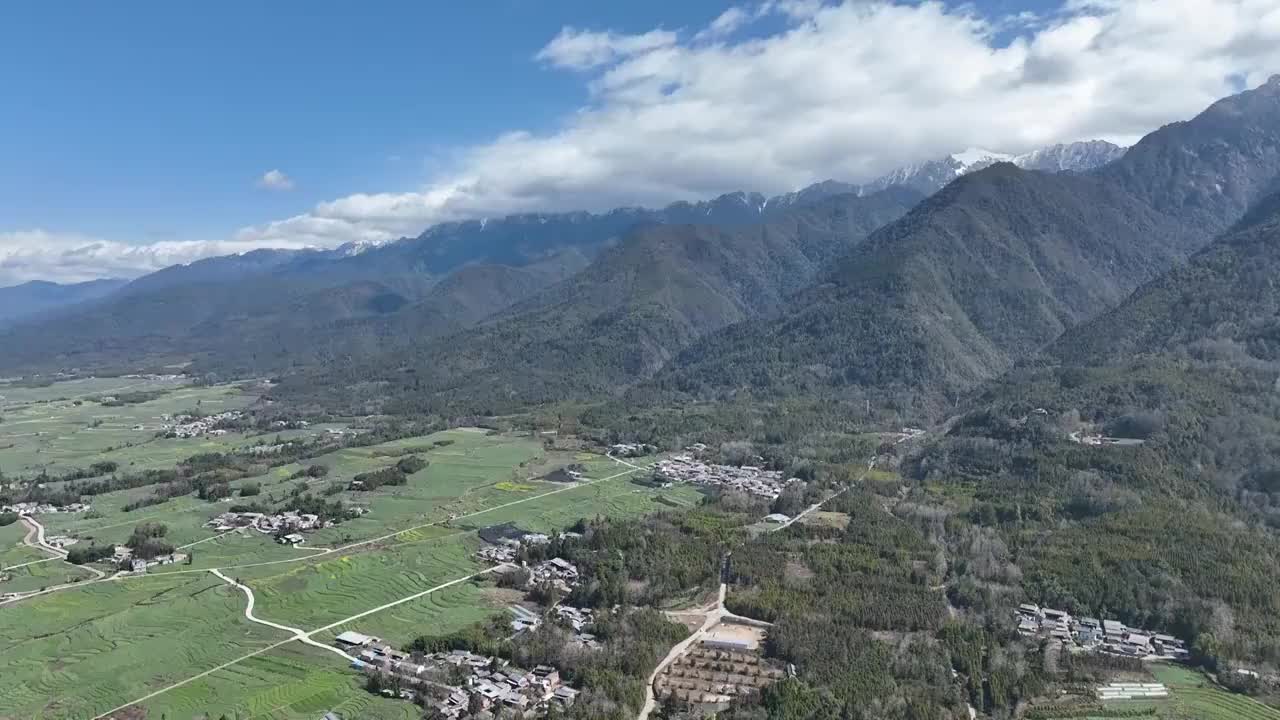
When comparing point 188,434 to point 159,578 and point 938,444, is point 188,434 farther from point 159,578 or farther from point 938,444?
point 938,444

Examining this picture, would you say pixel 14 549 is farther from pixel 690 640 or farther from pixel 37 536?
pixel 690 640

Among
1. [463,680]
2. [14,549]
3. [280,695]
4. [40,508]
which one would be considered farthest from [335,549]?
[40,508]

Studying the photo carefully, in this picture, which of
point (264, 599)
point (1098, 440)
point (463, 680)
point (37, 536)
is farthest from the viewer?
point (1098, 440)

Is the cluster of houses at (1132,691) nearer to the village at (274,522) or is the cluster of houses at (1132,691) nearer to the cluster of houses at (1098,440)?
the cluster of houses at (1098,440)

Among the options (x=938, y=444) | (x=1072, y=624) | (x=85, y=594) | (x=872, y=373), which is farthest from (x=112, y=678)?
(x=872, y=373)

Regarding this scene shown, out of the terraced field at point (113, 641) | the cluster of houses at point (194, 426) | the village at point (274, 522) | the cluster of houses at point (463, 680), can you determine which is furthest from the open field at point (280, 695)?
the cluster of houses at point (194, 426)

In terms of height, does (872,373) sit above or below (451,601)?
above

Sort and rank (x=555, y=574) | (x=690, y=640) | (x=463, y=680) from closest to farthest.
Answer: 1. (x=463, y=680)
2. (x=690, y=640)
3. (x=555, y=574)
